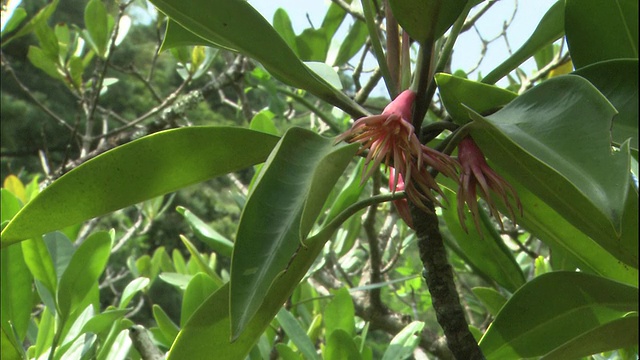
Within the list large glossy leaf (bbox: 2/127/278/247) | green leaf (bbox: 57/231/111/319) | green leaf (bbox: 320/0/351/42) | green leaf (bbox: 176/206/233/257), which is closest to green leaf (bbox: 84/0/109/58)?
green leaf (bbox: 320/0/351/42)

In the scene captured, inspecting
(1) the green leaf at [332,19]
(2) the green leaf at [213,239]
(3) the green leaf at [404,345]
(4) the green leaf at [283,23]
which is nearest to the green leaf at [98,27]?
(4) the green leaf at [283,23]

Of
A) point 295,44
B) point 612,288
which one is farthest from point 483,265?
point 295,44

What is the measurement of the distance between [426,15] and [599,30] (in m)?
0.15

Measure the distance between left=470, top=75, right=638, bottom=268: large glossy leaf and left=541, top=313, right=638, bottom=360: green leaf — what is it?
44mm

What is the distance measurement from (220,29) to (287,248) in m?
0.20

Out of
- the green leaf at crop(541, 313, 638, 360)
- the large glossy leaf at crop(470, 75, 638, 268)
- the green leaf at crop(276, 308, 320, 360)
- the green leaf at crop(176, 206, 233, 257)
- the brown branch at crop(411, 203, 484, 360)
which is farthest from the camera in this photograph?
the green leaf at crop(176, 206, 233, 257)

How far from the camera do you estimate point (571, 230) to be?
0.70 m

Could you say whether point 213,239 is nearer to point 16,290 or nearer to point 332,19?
point 16,290

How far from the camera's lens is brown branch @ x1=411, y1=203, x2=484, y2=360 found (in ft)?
1.99

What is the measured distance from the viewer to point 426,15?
558 millimetres

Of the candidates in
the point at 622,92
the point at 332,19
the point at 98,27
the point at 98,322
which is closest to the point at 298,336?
the point at 98,322

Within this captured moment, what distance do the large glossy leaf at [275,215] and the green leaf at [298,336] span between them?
473 mm

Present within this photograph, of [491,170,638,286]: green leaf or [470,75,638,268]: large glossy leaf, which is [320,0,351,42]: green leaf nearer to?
[491,170,638,286]: green leaf

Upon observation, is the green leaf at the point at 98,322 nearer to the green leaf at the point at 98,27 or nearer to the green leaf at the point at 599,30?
the green leaf at the point at 599,30
